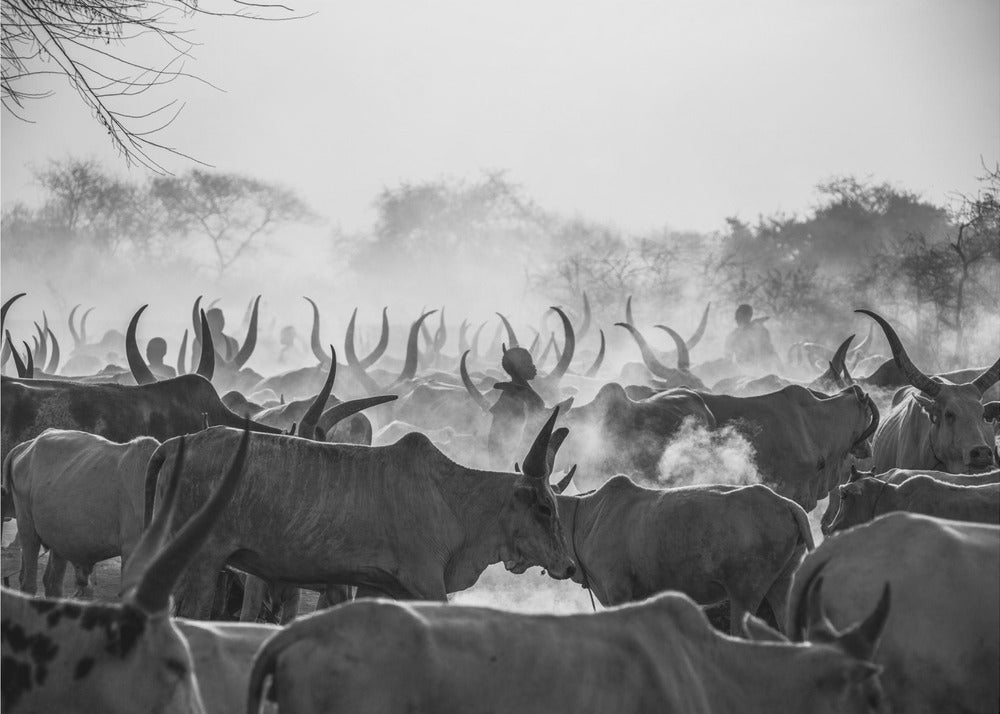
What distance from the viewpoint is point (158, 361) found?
23.8 metres

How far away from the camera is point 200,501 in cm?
743

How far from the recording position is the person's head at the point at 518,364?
13109 mm

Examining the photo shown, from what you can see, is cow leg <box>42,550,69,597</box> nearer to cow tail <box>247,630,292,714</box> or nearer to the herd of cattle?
the herd of cattle

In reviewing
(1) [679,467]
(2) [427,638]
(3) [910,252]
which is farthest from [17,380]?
(3) [910,252]

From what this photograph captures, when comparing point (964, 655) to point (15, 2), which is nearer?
point (964, 655)

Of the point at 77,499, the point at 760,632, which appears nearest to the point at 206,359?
the point at 77,499

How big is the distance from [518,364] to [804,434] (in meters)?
3.08

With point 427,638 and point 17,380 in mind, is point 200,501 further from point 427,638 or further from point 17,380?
point 17,380

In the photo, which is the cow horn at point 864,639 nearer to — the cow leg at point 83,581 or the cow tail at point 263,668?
the cow tail at point 263,668

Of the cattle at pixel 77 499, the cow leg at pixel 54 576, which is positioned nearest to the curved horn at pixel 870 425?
the cattle at pixel 77 499

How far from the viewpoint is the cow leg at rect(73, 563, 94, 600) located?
368 inches

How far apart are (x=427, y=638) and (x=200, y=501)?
371 centimetres

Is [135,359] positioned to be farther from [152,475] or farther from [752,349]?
[752,349]

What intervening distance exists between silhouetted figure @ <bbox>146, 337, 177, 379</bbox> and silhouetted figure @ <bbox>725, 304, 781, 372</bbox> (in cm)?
1210
